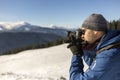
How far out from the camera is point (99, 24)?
11.1 ft

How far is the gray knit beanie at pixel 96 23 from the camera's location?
3383 millimetres

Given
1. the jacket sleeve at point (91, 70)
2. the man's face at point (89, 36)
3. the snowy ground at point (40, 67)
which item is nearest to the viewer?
the jacket sleeve at point (91, 70)

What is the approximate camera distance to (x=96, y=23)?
3395 mm

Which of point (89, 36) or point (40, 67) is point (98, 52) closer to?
point (89, 36)

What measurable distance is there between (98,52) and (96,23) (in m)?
0.28

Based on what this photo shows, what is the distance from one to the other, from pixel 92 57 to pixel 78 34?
273 millimetres

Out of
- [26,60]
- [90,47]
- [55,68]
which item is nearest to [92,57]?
[90,47]

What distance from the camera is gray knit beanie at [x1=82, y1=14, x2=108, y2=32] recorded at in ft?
11.1

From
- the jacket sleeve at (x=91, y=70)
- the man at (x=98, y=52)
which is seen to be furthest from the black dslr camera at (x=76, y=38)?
the jacket sleeve at (x=91, y=70)

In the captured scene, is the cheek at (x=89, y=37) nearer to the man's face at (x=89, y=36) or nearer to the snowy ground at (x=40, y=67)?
the man's face at (x=89, y=36)

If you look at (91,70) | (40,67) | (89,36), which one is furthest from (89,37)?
(40,67)

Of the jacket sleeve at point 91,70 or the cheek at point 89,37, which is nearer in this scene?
the jacket sleeve at point 91,70

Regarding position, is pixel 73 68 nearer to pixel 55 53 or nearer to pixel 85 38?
pixel 85 38

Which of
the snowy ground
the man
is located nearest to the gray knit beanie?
the man
